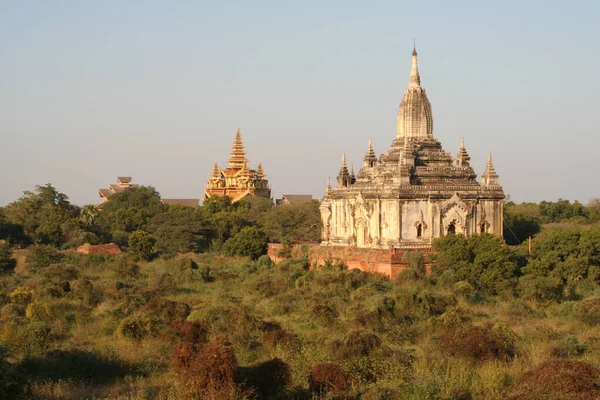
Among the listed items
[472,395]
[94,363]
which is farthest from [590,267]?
[94,363]

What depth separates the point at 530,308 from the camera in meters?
26.2

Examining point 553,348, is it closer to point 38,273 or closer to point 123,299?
point 123,299

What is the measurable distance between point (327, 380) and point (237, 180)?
69.3 meters

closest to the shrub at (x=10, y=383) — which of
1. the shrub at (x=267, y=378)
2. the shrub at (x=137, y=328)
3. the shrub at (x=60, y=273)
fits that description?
the shrub at (x=267, y=378)

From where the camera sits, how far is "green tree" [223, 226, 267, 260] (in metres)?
43.1

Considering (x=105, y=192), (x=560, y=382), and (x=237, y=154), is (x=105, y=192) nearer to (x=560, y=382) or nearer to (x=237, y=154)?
(x=237, y=154)

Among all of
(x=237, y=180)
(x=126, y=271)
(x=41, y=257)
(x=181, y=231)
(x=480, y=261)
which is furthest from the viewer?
(x=237, y=180)

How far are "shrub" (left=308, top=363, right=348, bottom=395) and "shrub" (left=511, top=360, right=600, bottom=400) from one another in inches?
116

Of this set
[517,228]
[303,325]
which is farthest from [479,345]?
[517,228]

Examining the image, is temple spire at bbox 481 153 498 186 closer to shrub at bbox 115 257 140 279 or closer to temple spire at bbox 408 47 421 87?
temple spire at bbox 408 47 421 87

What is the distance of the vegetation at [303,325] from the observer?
15.4 meters

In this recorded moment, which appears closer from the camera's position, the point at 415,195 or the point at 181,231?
the point at 415,195

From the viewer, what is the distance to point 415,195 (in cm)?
3547

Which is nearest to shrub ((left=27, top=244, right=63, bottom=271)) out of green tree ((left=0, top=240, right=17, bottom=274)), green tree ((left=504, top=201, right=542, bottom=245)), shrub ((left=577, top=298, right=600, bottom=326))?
green tree ((left=0, top=240, right=17, bottom=274))
